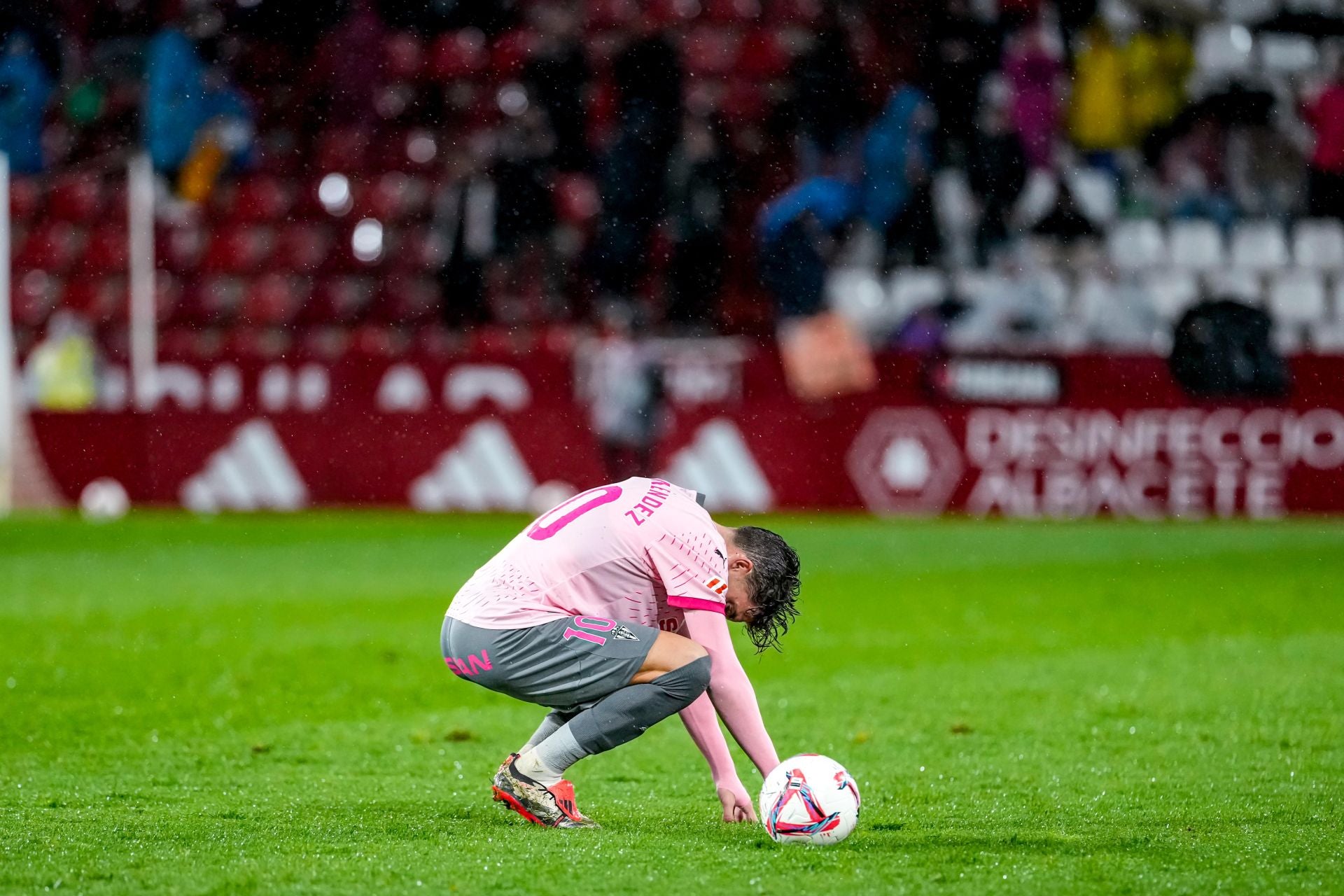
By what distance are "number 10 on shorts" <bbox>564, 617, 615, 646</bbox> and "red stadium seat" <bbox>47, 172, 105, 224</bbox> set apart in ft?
67.3

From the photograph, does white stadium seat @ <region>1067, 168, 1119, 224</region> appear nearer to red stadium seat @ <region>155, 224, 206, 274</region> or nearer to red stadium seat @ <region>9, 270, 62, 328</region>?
red stadium seat @ <region>155, 224, 206, 274</region>

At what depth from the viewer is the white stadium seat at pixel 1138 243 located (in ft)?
60.1

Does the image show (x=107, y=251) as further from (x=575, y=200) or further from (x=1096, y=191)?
(x=1096, y=191)

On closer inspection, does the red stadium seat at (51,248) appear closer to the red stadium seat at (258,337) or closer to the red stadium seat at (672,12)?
the red stadium seat at (258,337)

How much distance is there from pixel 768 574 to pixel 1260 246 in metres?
15.1

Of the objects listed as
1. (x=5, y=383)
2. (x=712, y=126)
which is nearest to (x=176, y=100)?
(x=5, y=383)

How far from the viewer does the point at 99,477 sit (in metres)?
18.8

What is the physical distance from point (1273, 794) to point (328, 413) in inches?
558

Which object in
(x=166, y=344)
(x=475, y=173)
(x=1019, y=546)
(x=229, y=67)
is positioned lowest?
(x=1019, y=546)

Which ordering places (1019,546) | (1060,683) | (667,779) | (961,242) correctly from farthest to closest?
(961,242) < (1019,546) < (1060,683) < (667,779)

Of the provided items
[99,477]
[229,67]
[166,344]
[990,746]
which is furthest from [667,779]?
[229,67]

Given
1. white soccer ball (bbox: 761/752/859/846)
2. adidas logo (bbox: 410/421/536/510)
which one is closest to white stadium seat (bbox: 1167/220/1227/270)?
adidas logo (bbox: 410/421/536/510)

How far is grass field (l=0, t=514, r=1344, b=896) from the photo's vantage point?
14.1 feet

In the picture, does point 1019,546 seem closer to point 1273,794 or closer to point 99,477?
point 1273,794
